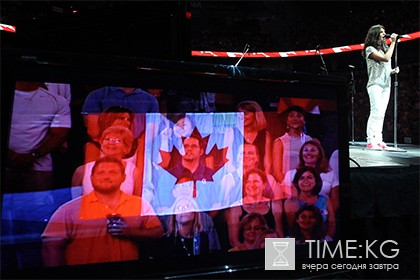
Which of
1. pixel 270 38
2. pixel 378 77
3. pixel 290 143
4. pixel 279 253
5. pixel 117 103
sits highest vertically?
pixel 270 38

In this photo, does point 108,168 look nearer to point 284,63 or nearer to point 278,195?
point 278,195

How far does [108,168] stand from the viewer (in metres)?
1.12

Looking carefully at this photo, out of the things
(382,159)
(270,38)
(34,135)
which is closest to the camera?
(34,135)

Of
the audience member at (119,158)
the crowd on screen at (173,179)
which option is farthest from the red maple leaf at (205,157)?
the audience member at (119,158)

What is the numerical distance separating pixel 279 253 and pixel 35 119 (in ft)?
3.36

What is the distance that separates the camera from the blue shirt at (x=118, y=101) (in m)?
1.10

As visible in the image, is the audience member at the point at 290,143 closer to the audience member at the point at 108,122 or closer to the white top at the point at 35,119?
the audience member at the point at 108,122

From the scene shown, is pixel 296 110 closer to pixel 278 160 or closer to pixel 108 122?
pixel 278 160

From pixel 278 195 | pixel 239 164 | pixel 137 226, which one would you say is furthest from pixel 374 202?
pixel 137 226

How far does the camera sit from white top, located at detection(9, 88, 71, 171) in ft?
3.35

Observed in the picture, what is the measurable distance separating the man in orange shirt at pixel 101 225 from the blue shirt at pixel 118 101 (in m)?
0.18

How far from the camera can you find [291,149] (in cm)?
134

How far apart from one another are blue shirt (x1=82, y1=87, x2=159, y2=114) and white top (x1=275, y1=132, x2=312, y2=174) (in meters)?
0.53

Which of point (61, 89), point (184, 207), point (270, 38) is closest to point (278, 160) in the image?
point (184, 207)
